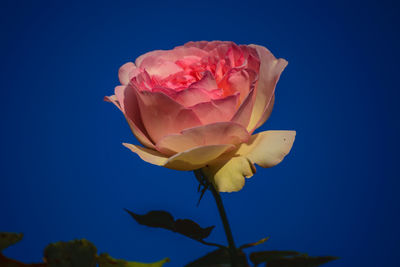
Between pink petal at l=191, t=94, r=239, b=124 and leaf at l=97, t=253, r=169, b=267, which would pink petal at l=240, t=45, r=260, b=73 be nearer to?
pink petal at l=191, t=94, r=239, b=124

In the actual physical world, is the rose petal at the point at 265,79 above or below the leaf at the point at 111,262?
above

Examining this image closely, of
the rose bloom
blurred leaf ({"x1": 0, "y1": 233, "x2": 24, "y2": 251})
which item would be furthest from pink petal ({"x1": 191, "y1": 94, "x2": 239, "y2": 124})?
blurred leaf ({"x1": 0, "y1": 233, "x2": 24, "y2": 251})

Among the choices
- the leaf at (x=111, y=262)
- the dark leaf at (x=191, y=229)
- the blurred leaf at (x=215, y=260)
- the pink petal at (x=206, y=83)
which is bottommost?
the blurred leaf at (x=215, y=260)

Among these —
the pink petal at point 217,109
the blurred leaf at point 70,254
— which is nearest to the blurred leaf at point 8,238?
the blurred leaf at point 70,254

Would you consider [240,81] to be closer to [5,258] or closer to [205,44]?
[205,44]

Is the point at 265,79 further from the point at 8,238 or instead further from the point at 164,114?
the point at 8,238

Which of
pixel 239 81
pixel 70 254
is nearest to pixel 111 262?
pixel 70 254

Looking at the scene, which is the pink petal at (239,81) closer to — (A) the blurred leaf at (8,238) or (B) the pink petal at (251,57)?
(B) the pink petal at (251,57)
